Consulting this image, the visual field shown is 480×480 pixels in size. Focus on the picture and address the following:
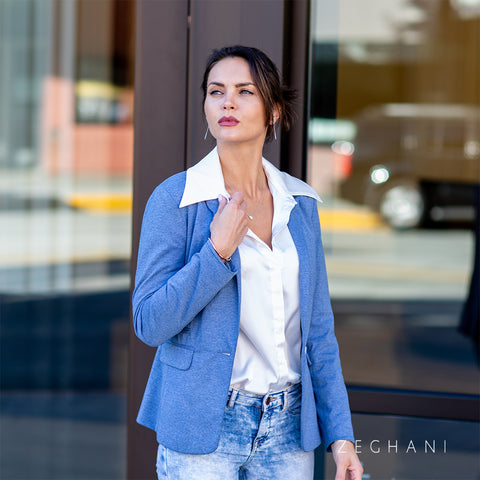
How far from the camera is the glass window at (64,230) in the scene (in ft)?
15.4

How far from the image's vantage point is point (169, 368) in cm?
175

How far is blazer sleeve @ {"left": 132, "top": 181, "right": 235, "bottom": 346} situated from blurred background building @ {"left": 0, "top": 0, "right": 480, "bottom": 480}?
3.03 feet

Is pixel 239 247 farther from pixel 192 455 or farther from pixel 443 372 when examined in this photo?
pixel 443 372

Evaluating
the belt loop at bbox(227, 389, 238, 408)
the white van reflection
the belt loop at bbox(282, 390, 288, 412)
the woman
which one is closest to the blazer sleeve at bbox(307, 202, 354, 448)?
the woman

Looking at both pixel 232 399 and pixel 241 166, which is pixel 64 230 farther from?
pixel 232 399

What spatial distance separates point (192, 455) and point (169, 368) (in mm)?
195

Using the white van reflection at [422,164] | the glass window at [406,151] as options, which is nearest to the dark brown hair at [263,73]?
the glass window at [406,151]

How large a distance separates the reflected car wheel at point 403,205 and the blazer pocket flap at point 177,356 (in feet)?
35.6

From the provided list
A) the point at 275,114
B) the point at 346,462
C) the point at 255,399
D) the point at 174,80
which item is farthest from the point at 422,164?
the point at 255,399

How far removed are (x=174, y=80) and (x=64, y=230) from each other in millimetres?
4570

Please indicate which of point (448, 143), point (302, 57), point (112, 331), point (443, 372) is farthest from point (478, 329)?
point (448, 143)

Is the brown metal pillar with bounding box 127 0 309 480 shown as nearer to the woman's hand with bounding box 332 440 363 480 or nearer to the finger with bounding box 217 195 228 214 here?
the finger with bounding box 217 195 228 214

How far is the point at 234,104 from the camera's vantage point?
1.75m

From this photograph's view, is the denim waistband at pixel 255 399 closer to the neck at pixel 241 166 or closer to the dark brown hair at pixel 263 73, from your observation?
the neck at pixel 241 166
